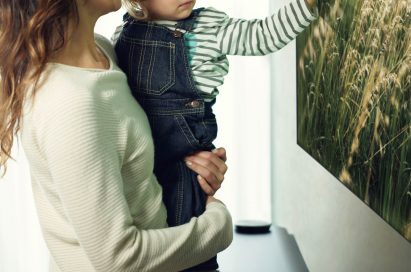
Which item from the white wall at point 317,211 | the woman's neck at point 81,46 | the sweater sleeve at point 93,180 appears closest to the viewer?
the sweater sleeve at point 93,180

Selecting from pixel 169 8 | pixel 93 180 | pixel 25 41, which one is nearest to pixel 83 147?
pixel 93 180

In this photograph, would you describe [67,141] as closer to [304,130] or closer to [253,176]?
[304,130]

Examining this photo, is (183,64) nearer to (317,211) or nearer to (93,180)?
(93,180)

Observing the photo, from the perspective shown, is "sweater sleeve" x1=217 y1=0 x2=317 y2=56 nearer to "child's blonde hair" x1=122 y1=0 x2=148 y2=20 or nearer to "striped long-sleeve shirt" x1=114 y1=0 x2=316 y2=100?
"striped long-sleeve shirt" x1=114 y1=0 x2=316 y2=100

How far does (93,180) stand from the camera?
1.14 m

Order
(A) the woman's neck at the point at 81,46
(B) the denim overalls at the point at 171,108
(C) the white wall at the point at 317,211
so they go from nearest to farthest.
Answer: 1. (A) the woman's neck at the point at 81,46
2. (B) the denim overalls at the point at 171,108
3. (C) the white wall at the point at 317,211

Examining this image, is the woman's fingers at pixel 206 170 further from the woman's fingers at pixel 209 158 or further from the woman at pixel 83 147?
the woman at pixel 83 147

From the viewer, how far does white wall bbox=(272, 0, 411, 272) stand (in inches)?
73.0

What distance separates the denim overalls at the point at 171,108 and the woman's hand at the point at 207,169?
15 millimetres

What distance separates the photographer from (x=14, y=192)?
3346 millimetres

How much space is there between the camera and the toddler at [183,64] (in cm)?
147

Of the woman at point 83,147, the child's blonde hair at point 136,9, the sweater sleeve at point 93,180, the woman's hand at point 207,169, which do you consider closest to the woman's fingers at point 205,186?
the woman's hand at point 207,169

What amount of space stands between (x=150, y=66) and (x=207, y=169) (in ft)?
0.83

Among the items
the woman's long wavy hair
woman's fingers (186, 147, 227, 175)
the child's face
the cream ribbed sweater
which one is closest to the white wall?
woman's fingers (186, 147, 227, 175)
